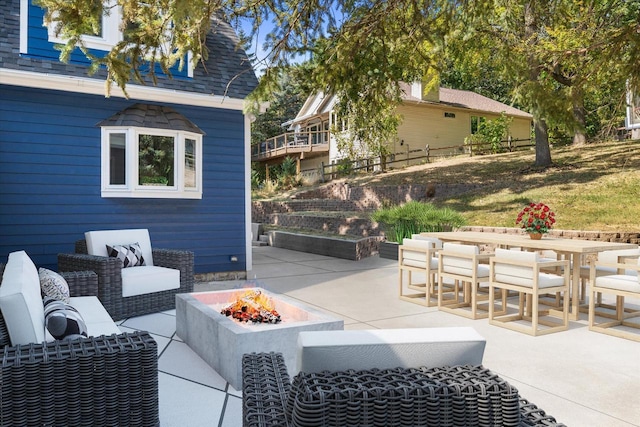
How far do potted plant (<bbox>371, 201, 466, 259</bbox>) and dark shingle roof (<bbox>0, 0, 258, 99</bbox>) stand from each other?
4.42m

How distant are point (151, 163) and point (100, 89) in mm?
1204

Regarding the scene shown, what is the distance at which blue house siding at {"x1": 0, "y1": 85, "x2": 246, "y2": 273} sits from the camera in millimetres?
6332

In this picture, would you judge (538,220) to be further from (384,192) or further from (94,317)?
(384,192)

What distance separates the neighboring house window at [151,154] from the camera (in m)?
6.90

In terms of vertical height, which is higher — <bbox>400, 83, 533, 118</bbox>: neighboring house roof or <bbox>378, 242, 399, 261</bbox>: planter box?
<bbox>400, 83, 533, 118</bbox>: neighboring house roof

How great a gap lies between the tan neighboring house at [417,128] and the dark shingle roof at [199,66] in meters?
13.0

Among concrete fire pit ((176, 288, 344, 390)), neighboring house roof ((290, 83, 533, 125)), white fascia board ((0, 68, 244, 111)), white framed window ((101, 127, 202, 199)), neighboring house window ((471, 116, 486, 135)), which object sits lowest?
concrete fire pit ((176, 288, 344, 390))

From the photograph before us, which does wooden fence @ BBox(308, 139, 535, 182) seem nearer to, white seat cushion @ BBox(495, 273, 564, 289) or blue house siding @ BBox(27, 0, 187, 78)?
blue house siding @ BBox(27, 0, 187, 78)

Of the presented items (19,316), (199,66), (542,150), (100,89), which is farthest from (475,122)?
(19,316)

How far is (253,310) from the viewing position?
3.82 meters

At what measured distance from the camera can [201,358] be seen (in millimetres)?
3893

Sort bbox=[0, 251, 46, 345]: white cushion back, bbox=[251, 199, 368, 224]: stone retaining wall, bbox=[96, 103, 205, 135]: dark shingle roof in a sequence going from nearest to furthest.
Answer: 1. bbox=[0, 251, 46, 345]: white cushion back
2. bbox=[96, 103, 205, 135]: dark shingle roof
3. bbox=[251, 199, 368, 224]: stone retaining wall

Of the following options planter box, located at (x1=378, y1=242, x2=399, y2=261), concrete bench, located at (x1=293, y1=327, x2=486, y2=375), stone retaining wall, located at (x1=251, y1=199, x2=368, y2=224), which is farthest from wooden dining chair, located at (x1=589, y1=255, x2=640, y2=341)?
stone retaining wall, located at (x1=251, y1=199, x2=368, y2=224)

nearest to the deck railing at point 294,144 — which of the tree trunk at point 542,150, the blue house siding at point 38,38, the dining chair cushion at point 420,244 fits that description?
the tree trunk at point 542,150
